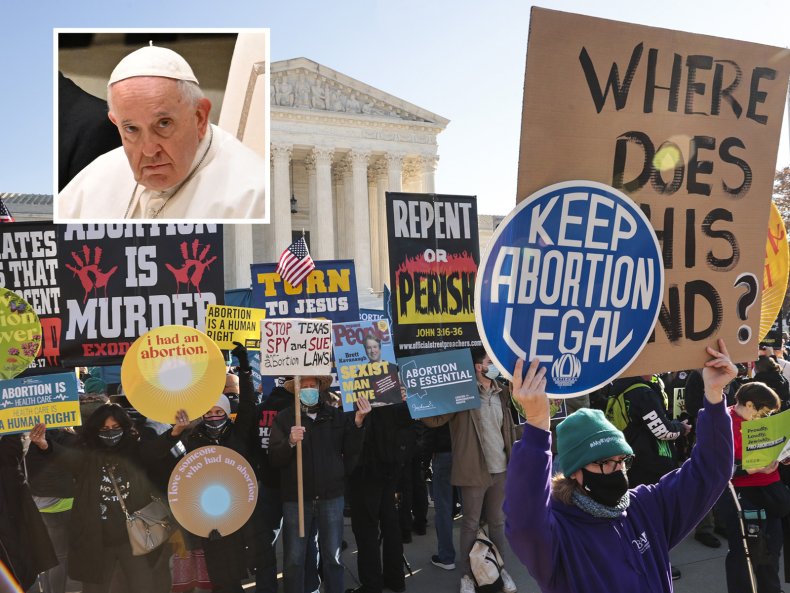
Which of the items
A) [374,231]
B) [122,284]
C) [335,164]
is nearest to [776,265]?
[122,284]

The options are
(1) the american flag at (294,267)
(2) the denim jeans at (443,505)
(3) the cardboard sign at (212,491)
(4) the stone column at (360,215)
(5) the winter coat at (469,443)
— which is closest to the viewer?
(3) the cardboard sign at (212,491)

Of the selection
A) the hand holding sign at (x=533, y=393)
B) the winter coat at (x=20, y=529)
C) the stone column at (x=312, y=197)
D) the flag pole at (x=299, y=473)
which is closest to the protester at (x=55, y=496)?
the winter coat at (x=20, y=529)

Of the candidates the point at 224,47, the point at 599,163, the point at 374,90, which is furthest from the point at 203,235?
the point at 374,90

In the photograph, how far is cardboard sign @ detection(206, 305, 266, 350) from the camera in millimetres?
5656

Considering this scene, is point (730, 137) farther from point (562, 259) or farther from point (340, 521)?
point (340, 521)

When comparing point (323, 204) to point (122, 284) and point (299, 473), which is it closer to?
point (122, 284)

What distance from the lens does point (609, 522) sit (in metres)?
2.14

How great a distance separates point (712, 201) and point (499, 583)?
374 cm

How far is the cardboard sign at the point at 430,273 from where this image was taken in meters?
6.08

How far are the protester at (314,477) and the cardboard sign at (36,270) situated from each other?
6.95 ft

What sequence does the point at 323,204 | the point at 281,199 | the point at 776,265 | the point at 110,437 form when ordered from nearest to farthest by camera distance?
the point at 776,265
the point at 110,437
the point at 281,199
the point at 323,204

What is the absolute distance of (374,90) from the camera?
42750 mm

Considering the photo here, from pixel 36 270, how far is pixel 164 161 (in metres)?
2.85

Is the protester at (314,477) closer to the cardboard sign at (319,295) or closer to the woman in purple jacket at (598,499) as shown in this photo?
the cardboard sign at (319,295)
